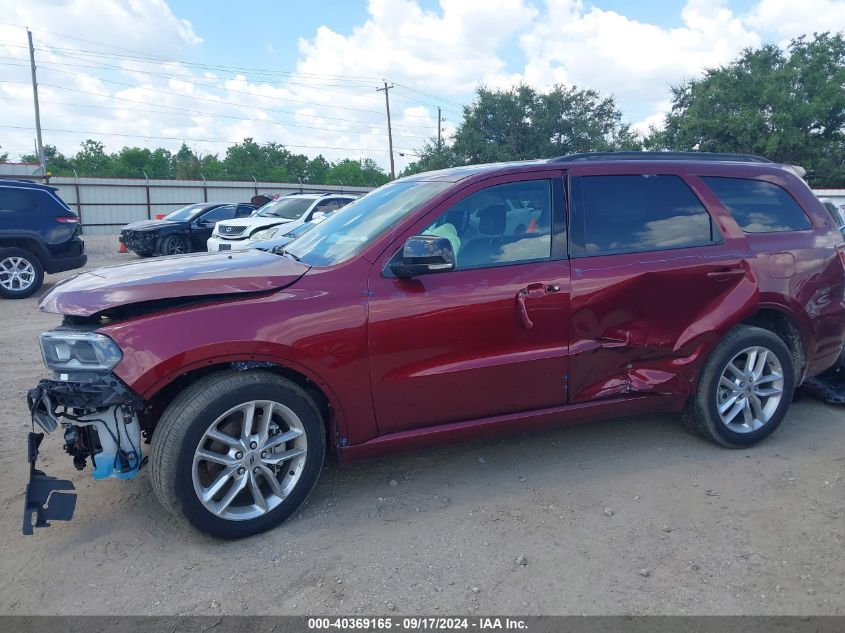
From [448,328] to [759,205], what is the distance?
2484mm

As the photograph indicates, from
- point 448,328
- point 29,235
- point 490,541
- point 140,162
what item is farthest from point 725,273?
point 140,162

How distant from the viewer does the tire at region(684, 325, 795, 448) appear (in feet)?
13.7

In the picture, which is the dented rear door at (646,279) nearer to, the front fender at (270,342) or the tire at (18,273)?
the front fender at (270,342)

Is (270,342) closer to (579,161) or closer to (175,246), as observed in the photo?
(579,161)

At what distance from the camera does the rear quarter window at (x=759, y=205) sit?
170 inches

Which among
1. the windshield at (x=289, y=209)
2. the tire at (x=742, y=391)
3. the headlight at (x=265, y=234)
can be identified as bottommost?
the tire at (x=742, y=391)

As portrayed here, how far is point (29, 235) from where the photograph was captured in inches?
420

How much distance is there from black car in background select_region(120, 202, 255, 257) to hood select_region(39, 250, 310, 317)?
Result: 13654 millimetres

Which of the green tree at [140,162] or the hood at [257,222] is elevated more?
the green tree at [140,162]

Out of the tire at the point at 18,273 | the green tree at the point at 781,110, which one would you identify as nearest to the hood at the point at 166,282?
the tire at the point at 18,273

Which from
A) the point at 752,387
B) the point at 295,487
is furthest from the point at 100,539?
the point at 752,387

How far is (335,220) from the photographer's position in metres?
4.31

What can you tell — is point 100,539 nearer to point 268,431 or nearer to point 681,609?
point 268,431

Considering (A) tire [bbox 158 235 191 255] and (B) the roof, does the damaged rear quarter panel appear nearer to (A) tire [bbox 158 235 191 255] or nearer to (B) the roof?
(B) the roof
